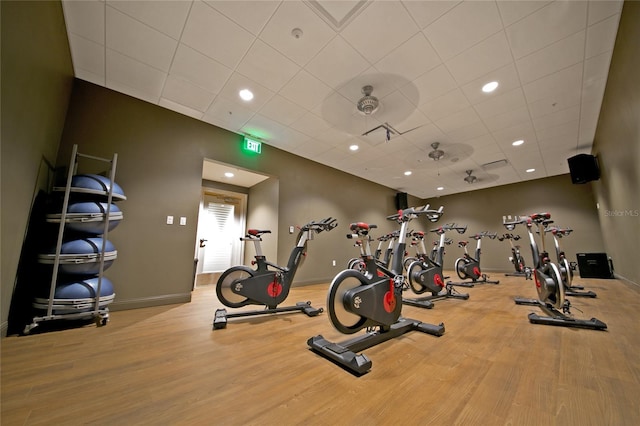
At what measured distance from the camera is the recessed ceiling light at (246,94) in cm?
325

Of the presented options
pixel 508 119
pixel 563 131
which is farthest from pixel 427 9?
pixel 563 131

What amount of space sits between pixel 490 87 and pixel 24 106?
5.09 meters

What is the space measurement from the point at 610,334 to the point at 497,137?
3.88 metres

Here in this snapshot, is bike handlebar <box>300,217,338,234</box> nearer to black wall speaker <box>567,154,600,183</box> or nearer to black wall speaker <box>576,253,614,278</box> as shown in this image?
black wall speaker <box>567,154,600,183</box>

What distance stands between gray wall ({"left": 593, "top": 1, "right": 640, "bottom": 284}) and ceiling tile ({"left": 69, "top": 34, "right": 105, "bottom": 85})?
5.35 m

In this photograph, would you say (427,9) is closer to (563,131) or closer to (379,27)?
(379,27)

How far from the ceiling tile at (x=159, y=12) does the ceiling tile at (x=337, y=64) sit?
4.43ft

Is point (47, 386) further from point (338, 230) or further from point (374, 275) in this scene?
point (338, 230)

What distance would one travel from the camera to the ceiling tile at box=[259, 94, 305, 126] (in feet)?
11.4

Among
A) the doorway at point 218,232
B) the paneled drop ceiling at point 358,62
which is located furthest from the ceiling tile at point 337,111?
the doorway at point 218,232

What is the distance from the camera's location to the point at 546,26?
2.33m

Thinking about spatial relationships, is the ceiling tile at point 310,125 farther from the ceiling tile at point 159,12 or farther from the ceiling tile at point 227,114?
the ceiling tile at point 159,12

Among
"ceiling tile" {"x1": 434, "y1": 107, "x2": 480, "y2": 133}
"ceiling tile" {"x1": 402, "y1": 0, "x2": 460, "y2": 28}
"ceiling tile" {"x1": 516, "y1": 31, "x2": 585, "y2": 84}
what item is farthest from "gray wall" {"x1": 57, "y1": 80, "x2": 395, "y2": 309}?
"ceiling tile" {"x1": 516, "y1": 31, "x2": 585, "y2": 84}

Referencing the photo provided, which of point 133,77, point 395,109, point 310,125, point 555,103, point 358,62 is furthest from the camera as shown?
point 310,125
